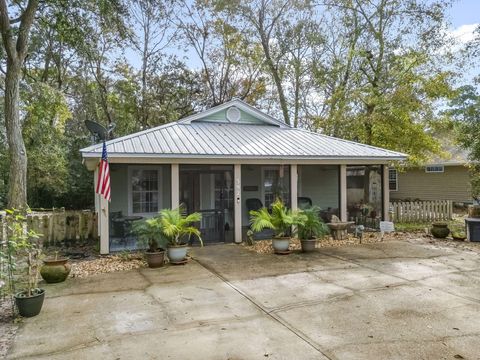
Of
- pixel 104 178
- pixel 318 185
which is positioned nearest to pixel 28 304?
pixel 104 178

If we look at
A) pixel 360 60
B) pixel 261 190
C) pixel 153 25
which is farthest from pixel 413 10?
pixel 153 25

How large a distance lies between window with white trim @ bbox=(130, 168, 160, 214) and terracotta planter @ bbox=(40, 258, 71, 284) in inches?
188

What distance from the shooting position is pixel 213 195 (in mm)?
11336

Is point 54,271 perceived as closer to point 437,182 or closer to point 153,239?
point 153,239

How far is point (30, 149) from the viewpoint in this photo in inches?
651

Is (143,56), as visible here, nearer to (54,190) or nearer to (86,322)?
(54,190)

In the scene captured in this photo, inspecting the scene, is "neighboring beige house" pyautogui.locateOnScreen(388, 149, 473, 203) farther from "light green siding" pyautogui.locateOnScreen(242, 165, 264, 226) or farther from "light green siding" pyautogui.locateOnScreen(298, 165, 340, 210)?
"light green siding" pyautogui.locateOnScreen(242, 165, 264, 226)

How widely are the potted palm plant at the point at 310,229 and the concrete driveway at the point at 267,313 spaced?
1172 millimetres

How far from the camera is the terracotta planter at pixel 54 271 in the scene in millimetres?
6562

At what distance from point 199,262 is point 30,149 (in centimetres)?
1263

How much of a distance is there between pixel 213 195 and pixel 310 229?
3.59 m

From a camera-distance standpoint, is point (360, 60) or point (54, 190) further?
point (54, 190)

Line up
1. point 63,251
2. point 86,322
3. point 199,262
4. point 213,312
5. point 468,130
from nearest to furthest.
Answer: point 86,322, point 213,312, point 199,262, point 63,251, point 468,130

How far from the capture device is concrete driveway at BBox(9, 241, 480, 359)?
387 cm
